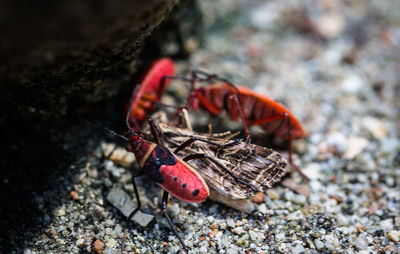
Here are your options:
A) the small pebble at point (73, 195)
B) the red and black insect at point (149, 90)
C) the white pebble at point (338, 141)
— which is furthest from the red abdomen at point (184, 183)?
the white pebble at point (338, 141)

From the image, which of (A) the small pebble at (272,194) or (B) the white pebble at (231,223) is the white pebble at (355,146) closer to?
(A) the small pebble at (272,194)

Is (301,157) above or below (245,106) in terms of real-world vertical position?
below

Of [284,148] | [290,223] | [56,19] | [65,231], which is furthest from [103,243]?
[284,148]

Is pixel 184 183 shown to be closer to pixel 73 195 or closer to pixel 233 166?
pixel 233 166

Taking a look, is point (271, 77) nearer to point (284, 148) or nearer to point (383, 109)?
point (284, 148)

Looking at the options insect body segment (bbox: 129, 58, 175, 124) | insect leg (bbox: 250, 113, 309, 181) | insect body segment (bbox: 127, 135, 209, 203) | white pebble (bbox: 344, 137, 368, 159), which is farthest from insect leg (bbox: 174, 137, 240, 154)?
white pebble (bbox: 344, 137, 368, 159)

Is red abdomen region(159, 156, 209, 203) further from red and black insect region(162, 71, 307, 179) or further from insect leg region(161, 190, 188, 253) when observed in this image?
red and black insect region(162, 71, 307, 179)

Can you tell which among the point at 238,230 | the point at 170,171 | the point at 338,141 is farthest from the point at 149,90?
the point at 338,141
